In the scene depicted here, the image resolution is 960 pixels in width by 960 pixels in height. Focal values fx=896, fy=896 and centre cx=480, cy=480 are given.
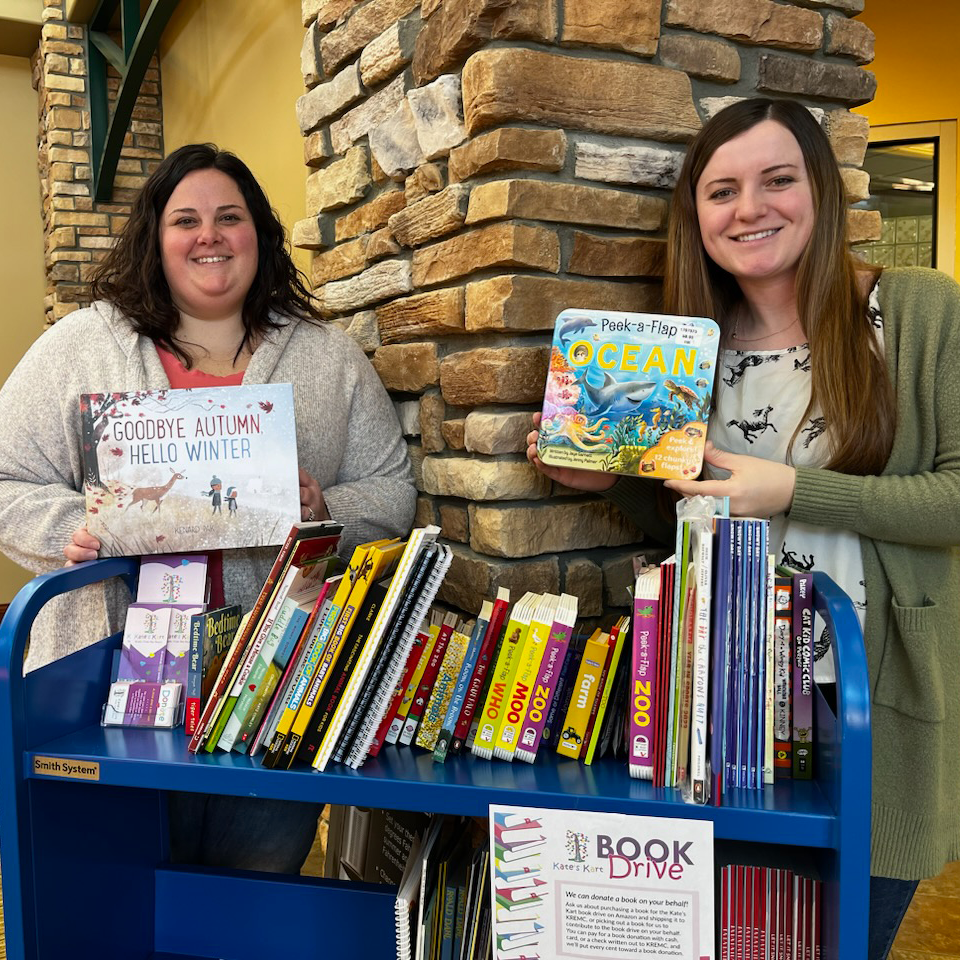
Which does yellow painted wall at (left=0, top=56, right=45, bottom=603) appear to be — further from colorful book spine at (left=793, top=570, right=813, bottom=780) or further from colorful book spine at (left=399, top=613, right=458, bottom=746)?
colorful book spine at (left=793, top=570, right=813, bottom=780)

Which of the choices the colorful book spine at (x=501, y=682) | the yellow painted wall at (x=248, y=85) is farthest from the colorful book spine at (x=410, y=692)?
the yellow painted wall at (x=248, y=85)

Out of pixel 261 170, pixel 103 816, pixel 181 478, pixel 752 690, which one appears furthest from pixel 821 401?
pixel 261 170

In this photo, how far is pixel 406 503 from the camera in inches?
71.0

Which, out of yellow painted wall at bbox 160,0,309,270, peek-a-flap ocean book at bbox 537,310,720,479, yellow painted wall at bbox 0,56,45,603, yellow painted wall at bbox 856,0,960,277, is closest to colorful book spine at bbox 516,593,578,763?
peek-a-flap ocean book at bbox 537,310,720,479

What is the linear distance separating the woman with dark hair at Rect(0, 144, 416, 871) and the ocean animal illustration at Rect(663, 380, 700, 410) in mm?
651

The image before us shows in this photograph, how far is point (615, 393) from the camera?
4.46 ft

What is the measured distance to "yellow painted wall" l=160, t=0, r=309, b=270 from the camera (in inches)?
130

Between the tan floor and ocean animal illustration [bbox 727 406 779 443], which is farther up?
ocean animal illustration [bbox 727 406 779 443]

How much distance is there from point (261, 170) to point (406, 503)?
7.65 feet

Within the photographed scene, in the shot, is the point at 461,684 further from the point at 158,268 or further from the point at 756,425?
the point at 158,268

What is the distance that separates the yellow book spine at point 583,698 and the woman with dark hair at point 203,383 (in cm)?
59

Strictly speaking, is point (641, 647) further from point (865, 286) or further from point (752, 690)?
point (865, 286)

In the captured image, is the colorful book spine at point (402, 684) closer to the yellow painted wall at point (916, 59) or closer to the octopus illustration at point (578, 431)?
the octopus illustration at point (578, 431)

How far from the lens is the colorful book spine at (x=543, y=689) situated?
1243 millimetres
